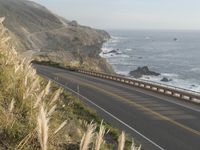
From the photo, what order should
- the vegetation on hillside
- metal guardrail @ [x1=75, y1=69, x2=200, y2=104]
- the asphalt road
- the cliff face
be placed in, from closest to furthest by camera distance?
1. the vegetation on hillside
2. the asphalt road
3. metal guardrail @ [x1=75, y1=69, x2=200, y2=104]
4. the cliff face

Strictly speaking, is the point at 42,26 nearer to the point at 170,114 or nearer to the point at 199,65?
the point at 199,65

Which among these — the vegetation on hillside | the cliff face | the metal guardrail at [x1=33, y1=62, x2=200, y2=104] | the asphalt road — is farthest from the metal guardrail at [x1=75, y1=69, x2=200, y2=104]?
the cliff face

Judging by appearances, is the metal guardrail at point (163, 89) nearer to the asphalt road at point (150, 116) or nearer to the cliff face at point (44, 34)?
the asphalt road at point (150, 116)

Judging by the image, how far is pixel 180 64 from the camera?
122m

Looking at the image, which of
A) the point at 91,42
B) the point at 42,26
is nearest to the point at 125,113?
the point at 42,26

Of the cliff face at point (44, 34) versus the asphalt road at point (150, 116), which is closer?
the asphalt road at point (150, 116)

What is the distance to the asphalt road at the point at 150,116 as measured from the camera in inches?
699

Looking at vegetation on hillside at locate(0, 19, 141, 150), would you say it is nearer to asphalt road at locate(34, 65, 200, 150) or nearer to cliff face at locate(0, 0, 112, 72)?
asphalt road at locate(34, 65, 200, 150)

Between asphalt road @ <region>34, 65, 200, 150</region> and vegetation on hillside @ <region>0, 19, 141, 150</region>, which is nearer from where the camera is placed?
vegetation on hillside @ <region>0, 19, 141, 150</region>

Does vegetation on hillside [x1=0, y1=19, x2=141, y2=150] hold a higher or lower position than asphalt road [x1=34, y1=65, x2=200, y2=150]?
higher

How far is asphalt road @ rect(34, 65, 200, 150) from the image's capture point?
58.3 ft

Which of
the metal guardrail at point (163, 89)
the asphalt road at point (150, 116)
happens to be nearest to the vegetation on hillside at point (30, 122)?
the asphalt road at point (150, 116)

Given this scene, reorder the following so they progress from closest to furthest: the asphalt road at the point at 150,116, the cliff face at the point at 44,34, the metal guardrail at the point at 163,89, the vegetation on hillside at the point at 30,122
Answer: the vegetation on hillside at the point at 30,122, the asphalt road at the point at 150,116, the metal guardrail at the point at 163,89, the cliff face at the point at 44,34

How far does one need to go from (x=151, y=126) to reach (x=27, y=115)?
15.4 m
